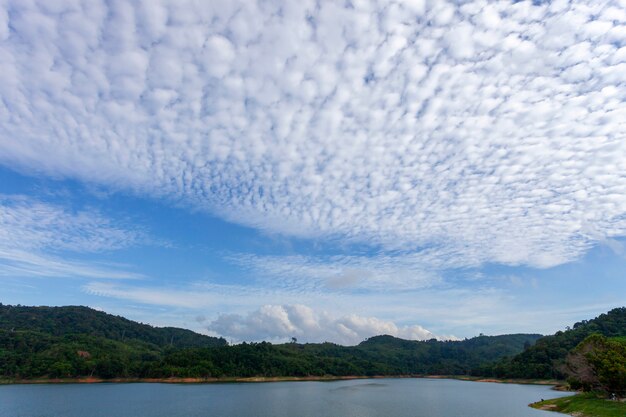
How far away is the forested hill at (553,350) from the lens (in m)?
137

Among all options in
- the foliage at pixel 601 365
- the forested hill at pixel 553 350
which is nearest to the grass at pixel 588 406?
the foliage at pixel 601 365

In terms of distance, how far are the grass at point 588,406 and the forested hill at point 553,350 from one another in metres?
74.9

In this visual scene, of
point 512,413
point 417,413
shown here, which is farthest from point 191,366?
point 512,413

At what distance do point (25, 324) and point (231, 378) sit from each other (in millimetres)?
117957

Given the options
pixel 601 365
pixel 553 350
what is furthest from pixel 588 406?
pixel 553 350

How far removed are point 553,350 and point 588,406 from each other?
101m

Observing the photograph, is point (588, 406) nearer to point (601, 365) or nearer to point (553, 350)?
point (601, 365)

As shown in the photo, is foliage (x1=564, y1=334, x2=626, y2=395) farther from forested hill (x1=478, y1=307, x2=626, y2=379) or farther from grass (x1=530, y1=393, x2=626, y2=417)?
forested hill (x1=478, y1=307, x2=626, y2=379)

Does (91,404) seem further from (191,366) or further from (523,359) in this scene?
(523,359)

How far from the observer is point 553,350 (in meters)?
142

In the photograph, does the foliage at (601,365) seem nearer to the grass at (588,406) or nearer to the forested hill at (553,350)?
the grass at (588,406)

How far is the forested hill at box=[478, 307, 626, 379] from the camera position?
137 meters

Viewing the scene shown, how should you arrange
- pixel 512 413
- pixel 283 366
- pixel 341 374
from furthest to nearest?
pixel 341 374
pixel 283 366
pixel 512 413

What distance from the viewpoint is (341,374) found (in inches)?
7648
